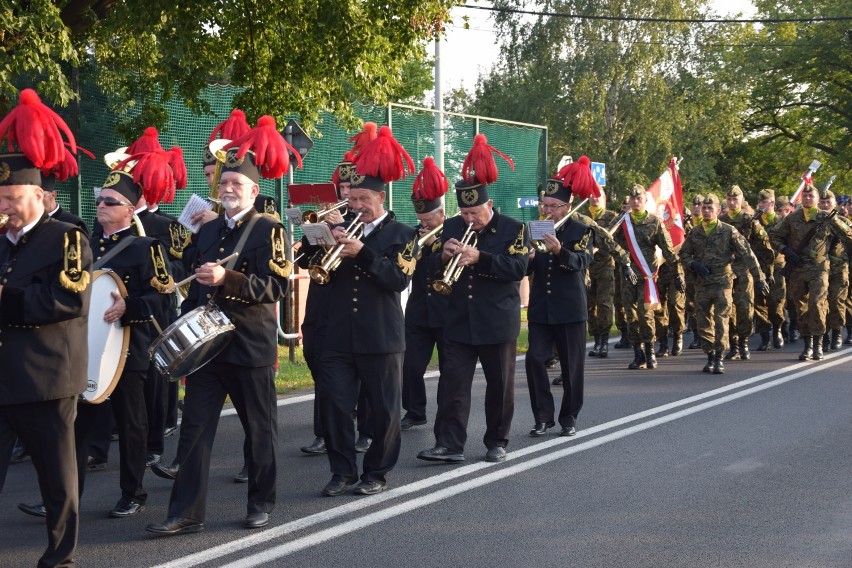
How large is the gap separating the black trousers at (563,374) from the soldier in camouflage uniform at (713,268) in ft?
14.4

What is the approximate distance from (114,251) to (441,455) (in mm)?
2759

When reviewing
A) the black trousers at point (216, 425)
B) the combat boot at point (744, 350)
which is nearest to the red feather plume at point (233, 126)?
the black trousers at point (216, 425)

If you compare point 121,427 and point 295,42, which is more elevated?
point 295,42

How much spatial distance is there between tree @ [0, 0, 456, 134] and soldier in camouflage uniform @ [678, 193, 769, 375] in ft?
14.0

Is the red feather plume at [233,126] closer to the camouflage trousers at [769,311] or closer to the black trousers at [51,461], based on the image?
the black trousers at [51,461]

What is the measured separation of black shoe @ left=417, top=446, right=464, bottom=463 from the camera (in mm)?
8484

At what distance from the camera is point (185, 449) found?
6.50 metres

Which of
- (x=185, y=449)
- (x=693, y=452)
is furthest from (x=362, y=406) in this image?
(x=185, y=449)

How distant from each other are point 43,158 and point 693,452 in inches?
212

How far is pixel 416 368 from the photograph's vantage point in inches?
407

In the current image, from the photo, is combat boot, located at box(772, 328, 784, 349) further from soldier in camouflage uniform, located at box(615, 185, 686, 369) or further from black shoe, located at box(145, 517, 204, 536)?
black shoe, located at box(145, 517, 204, 536)

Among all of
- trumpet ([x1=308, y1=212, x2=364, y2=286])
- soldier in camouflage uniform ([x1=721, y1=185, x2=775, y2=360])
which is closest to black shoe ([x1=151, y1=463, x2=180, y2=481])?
trumpet ([x1=308, y1=212, x2=364, y2=286])

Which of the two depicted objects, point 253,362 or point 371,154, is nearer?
point 253,362

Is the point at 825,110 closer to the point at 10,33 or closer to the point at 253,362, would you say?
the point at 10,33
